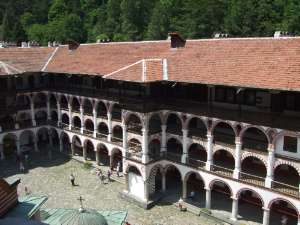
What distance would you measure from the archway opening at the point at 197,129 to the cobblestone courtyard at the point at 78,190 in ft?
22.9

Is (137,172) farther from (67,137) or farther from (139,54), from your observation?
(67,137)

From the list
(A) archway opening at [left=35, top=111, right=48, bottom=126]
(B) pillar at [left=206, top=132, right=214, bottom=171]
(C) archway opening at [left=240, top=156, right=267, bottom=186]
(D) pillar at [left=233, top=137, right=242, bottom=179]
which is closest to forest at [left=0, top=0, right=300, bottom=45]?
(A) archway opening at [left=35, top=111, right=48, bottom=126]

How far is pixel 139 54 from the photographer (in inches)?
1517

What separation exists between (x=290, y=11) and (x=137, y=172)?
4813 cm

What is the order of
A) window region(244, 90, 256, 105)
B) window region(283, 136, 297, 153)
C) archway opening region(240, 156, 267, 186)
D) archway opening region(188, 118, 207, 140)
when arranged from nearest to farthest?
window region(283, 136, 297, 153), window region(244, 90, 256, 105), archway opening region(240, 156, 267, 186), archway opening region(188, 118, 207, 140)

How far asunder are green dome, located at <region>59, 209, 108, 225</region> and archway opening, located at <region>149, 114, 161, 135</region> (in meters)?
17.5

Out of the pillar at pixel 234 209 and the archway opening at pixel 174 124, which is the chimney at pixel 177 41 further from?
the pillar at pixel 234 209

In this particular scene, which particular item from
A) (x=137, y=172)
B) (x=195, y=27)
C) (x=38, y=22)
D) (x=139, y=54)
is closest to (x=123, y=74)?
(x=139, y=54)

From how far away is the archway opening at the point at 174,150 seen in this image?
35281 millimetres

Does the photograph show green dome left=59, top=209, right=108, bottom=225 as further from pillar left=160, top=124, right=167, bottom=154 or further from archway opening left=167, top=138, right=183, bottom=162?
pillar left=160, top=124, right=167, bottom=154

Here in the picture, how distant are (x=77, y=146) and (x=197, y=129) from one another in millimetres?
20948

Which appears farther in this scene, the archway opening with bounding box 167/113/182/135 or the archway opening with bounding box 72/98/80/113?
the archway opening with bounding box 72/98/80/113

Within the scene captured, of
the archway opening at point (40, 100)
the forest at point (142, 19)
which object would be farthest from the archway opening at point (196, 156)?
the forest at point (142, 19)

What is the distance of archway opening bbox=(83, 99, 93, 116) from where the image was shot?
4520cm
